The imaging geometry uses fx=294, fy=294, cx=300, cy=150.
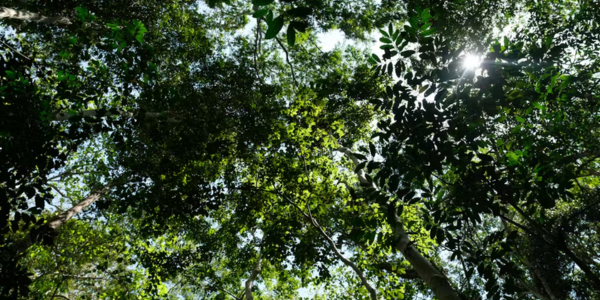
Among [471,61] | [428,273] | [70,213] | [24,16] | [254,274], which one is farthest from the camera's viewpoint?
[254,274]

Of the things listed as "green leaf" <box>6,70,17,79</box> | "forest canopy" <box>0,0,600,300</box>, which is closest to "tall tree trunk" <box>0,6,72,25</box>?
"forest canopy" <box>0,0,600,300</box>

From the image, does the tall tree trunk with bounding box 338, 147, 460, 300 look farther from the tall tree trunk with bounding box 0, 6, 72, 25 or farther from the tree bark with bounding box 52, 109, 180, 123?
the tall tree trunk with bounding box 0, 6, 72, 25

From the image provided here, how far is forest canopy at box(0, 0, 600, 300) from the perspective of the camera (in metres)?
2.61

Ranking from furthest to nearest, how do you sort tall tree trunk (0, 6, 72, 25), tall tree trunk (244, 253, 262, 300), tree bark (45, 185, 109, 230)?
1. tall tree trunk (244, 253, 262, 300)
2. tree bark (45, 185, 109, 230)
3. tall tree trunk (0, 6, 72, 25)

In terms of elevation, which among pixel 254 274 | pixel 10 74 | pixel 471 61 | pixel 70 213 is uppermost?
pixel 70 213

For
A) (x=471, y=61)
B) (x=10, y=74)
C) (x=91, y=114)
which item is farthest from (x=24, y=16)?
(x=471, y=61)

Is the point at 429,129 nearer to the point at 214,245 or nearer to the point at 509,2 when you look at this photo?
the point at 214,245

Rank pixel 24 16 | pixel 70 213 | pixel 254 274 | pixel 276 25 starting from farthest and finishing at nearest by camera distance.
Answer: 1. pixel 254 274
2. pixel 70 213
3. pixel 24 16
4. pixel 276 25

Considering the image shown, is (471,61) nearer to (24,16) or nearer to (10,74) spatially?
(10,74)

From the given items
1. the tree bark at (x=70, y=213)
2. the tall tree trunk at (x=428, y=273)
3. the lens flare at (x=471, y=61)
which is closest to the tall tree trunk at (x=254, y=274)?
the tree bark at (x=70, y=213)

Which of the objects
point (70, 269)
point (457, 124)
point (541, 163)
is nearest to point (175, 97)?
point (457, 124)

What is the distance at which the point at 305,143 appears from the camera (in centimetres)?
618

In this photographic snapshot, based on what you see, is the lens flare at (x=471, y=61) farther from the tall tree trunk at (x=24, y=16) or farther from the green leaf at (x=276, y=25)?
the tall tree trunk at (x=24, y=16)

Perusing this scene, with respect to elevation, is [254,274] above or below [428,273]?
above
